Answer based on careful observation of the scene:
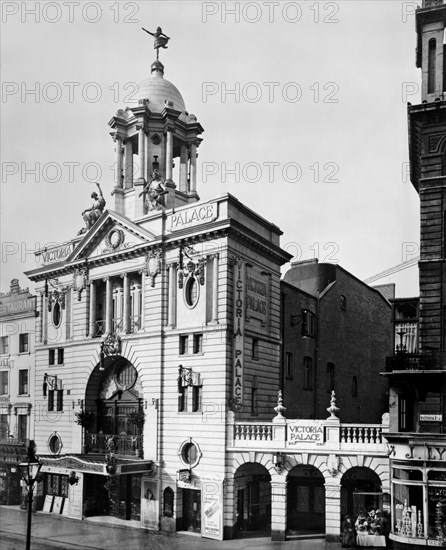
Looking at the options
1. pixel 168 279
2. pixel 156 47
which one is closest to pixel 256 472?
pixel 168 279

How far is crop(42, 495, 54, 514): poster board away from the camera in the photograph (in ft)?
145

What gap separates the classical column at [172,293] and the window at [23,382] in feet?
51.1

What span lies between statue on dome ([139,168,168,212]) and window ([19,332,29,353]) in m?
14.1

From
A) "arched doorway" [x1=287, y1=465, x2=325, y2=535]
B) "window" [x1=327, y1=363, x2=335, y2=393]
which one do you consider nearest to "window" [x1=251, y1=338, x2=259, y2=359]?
"arched doorway" [x1=287, y1=465, x2=325, y2=535]

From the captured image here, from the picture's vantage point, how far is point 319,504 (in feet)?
130

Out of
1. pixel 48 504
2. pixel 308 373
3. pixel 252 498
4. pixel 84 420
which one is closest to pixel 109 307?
pixel 84 420

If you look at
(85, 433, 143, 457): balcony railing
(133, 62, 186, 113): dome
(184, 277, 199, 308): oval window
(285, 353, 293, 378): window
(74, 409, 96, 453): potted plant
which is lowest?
(85, 433, 143, 457): balcony railing

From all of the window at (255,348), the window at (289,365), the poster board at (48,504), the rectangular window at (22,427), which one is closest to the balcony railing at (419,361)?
the window at (255,348)

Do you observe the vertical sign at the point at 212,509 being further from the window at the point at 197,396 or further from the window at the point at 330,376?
the window at the point at 330,376

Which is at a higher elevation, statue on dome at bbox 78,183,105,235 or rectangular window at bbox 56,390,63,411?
statue on dome at bbox 78,183,105,235

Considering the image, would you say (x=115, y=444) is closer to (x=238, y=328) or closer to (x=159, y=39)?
(x=238, y=328)

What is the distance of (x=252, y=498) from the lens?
3766cm

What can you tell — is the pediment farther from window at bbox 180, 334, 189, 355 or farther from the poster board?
the poster board

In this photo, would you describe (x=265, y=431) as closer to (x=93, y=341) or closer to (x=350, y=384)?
(x=93, y=341)
